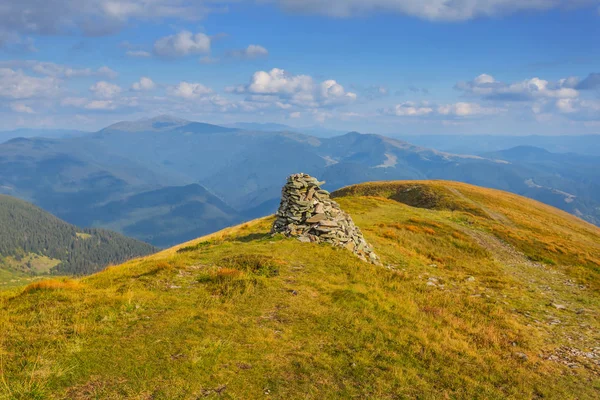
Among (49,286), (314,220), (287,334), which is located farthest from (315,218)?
(49,286)

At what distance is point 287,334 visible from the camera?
38.9 feet

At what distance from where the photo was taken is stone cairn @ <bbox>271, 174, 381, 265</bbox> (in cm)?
2382

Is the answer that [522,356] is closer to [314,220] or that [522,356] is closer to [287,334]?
[287,334]

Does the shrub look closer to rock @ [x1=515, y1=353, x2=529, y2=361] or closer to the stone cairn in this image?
the stone cairn

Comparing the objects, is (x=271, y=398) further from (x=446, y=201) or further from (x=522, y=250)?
(x=446, y=201)

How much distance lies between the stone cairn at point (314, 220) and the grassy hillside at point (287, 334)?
153cm

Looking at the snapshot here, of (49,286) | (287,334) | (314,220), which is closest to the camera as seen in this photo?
(287,334)

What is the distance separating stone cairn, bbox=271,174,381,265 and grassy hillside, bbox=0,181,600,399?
1525mm

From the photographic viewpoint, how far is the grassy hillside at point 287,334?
9.09m

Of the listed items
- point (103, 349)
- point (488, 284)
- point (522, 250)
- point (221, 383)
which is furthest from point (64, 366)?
point (522, 250)

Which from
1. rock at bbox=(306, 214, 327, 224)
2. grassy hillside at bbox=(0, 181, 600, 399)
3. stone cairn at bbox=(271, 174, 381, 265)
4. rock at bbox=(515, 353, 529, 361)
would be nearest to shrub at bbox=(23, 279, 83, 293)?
grassy hillside at bbox=(0, 181, 600, 399)

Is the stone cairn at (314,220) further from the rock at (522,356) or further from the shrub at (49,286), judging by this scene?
the shrub at (49,286)

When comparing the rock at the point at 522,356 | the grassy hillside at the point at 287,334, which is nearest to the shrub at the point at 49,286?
the grassy hillside at the point at 287,334

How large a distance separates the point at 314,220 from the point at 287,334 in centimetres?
1362
